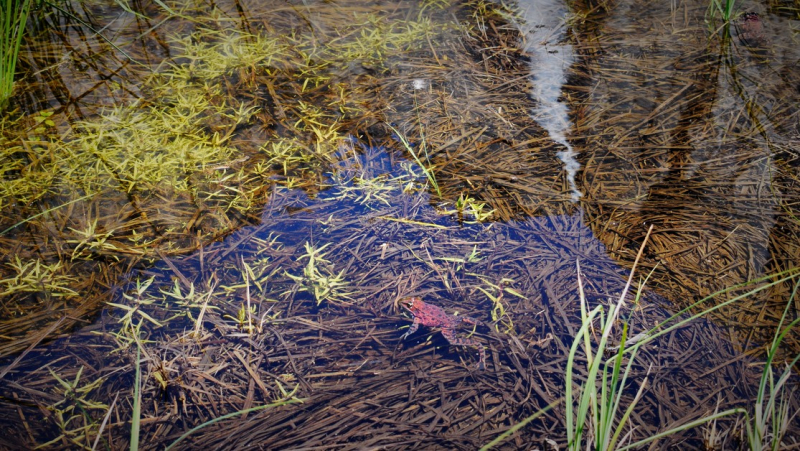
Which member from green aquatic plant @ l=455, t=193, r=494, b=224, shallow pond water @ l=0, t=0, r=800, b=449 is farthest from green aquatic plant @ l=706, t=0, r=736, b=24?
green aquatic plant @ l=455, t=193, r=494, b=224

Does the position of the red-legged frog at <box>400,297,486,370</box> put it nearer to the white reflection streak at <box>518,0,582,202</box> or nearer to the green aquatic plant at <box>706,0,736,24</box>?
the white reflection streak at <box>518,0,582,202</box>

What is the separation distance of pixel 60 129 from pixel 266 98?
1.08 m

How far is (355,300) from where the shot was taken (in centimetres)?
173

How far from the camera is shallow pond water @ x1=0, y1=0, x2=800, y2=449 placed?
1452 millimetres

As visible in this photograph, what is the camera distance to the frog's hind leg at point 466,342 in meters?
1.54

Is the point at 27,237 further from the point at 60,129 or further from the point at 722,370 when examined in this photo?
the point at 722,370

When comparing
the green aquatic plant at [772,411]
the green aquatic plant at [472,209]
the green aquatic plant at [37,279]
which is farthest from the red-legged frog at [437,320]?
the green aquatic plant at [37,279]

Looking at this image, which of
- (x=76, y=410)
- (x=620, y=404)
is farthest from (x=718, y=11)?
(x=76, y=410)

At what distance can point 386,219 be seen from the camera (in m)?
2.01

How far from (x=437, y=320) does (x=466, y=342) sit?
0.12 m

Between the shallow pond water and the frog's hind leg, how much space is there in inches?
0.8

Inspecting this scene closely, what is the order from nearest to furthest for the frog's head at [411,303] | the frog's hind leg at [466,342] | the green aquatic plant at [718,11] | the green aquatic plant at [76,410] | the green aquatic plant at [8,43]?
1. the green aquatic plant at [76,410]
2. the frog's hind leg at [466,342]
3. the frog's head at [411,303]
4. the green aquatic plant at [8,43]
5. the green aquatic plant at [718,11]

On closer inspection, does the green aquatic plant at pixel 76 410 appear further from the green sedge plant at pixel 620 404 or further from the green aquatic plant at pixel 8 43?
the green aquatic plant at pixel 8 43

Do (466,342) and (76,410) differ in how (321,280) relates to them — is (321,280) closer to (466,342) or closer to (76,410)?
(466,342)
